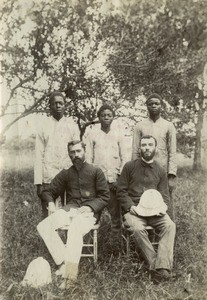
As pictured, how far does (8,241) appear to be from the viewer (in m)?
2.37

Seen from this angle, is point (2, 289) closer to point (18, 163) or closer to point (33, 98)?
point (18, 163)

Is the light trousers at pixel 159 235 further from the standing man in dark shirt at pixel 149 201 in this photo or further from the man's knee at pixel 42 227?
the man's knee at pixel 42 227

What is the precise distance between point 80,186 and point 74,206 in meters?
0.12

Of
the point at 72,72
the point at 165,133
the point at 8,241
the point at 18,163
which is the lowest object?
the point at 8,241

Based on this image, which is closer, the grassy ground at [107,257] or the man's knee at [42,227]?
the grassy ground at [107,257]

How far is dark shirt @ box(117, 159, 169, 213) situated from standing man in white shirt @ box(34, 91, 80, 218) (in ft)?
1.15

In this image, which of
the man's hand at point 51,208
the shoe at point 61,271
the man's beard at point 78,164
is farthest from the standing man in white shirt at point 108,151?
the shoe at point 61,271

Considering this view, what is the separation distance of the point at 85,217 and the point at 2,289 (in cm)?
58

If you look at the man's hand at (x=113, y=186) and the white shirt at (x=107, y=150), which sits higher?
the white shirt at (x=107, y=150)

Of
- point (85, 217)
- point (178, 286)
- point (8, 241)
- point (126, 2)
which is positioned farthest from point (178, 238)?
point (126, 2)

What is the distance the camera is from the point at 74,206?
2410mm

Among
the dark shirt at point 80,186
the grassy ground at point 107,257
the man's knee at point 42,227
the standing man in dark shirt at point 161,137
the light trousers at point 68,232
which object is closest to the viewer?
the grassy ground at point 107,257

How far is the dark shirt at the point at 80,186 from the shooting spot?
95.3 inches

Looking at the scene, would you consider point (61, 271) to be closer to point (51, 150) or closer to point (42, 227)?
point (42, 227)
